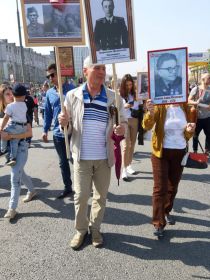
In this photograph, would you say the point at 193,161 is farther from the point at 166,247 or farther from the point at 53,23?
the point at 53,23

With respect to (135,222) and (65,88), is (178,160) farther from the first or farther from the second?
(65,88)

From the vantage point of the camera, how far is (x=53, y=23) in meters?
3.43

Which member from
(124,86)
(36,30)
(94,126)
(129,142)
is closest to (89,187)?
(94,126)

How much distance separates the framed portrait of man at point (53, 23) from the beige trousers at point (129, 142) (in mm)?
2972

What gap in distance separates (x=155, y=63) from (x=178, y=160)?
45.0 inches

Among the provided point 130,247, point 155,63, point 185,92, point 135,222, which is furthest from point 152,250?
point 155,63

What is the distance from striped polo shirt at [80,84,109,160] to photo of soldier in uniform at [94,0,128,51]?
0.47 metres

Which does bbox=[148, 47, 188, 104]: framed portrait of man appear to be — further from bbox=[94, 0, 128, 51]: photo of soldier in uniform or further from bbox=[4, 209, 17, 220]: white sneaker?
bbox=[4, 209, 17, 220]: white sneaker

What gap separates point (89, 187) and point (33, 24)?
1837 millimetres

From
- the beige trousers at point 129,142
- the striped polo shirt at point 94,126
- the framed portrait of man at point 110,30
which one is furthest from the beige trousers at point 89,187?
the beige trousers at point 129,142

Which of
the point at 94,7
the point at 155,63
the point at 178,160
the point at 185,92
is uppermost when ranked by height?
the point at 94,7

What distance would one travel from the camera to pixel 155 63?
351 cm

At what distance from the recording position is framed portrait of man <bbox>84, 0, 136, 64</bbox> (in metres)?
3.27

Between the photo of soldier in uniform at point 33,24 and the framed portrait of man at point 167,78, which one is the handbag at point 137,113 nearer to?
the framed portrait of man at point 167,78
